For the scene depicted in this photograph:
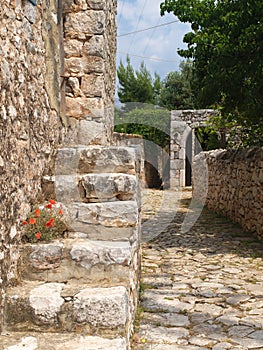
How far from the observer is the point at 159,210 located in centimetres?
1070

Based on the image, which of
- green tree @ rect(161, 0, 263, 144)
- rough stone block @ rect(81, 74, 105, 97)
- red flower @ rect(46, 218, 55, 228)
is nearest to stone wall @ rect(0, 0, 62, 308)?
red flower @ rect(46, 218, 55, 228)

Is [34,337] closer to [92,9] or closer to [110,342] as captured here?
[110,342]

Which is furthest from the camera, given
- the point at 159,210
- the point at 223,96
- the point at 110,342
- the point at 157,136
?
the point at 157,136

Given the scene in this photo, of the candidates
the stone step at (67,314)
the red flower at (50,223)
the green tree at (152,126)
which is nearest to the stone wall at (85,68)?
the red flower at (50,223)

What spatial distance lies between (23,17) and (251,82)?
14.1 ft

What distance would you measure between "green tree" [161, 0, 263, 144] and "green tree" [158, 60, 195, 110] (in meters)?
16.0

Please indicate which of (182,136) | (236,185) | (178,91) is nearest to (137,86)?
(178,91)

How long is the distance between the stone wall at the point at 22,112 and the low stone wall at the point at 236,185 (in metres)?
4.62

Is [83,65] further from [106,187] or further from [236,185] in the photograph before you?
[236,185]

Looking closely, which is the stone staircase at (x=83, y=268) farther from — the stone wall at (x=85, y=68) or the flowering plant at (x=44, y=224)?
the stone wall at (x=85, y=68)

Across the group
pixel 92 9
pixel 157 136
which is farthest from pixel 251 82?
pixel 157 136

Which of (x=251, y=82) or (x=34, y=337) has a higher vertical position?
(x=251, y=82)

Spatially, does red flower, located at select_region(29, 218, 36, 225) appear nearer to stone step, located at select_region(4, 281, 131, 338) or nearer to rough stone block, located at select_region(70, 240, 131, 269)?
rough stone block, located at select_region(70, 240, 131, 269)

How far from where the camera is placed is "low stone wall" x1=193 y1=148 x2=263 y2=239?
7123 millimetres
